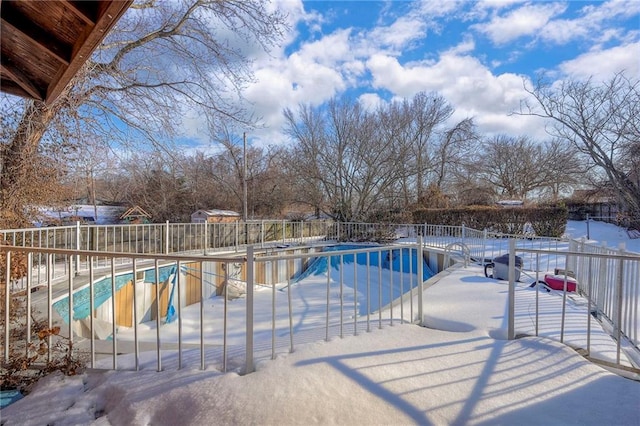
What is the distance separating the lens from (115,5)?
148 centimetres

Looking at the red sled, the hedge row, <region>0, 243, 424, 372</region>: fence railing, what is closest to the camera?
<region>0, 243, 424, 372</region>: fence railing

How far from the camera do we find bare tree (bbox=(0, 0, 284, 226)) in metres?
4.97

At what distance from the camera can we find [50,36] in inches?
74.9

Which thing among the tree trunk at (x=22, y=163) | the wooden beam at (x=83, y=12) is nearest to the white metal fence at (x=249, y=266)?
the tree trunk at (x=22, y=163)

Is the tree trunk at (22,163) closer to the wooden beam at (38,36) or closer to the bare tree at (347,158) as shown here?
the wooden beam at (38,36)

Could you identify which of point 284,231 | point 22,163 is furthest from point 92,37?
point 284,231

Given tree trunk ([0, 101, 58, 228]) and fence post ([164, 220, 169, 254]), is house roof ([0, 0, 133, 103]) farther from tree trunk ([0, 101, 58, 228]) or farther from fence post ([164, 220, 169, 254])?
fence post ([164, 220, 169, 254])

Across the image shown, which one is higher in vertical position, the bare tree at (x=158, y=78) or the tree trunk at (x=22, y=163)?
the bare tree at (x=158, y=78)

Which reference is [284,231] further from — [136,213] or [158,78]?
[136,213]

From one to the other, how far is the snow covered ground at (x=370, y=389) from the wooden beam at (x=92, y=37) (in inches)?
81.8

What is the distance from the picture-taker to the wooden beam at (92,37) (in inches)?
59.2

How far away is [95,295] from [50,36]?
189 inches

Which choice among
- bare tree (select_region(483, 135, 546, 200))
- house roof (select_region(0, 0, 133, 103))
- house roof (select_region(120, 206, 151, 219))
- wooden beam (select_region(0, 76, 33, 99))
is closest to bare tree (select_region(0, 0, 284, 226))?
wooden beam (select_region(0, 76, 33, 99))

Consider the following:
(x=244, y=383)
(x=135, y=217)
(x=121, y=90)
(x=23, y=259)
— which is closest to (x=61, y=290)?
(x=23, y=259)
